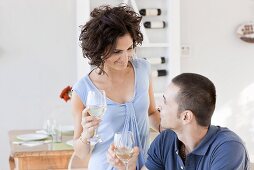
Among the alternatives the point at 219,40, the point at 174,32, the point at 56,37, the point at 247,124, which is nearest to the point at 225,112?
the point at 247,124

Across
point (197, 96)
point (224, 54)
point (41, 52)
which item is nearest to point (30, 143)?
point (41, 52)

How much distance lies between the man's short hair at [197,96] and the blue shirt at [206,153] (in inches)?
2.8

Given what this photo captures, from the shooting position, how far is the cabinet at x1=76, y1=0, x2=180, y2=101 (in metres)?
3.89

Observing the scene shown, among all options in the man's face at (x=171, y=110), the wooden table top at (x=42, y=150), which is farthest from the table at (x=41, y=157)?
the man's face at (x=171, y=110)

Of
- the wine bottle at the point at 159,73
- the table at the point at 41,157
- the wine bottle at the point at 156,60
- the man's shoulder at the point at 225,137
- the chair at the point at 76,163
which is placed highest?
the wine bottle at the point at 156,60

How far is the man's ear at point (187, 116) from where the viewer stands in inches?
60.6

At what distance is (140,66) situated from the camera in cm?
200

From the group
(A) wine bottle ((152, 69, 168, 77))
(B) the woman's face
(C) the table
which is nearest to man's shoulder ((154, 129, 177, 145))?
(B) the woman's face

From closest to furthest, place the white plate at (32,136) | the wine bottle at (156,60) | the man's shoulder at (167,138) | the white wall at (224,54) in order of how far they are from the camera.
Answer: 1. the man's shoulder at (167,138)
2. the white plate at (32,136)
3. the wine bottle at (156,60)
4. the white wall at (224,54)

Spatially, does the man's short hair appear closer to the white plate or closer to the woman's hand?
the woman's hand

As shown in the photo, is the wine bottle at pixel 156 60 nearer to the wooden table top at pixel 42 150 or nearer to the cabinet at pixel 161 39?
the cabinet at pixel 161 39

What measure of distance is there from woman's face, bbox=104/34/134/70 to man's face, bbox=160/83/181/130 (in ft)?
0.95

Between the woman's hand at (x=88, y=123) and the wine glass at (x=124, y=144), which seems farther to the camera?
the woman's hand at (x=88, y=123)

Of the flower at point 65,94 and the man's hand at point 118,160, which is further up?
the flower at point 65,94
